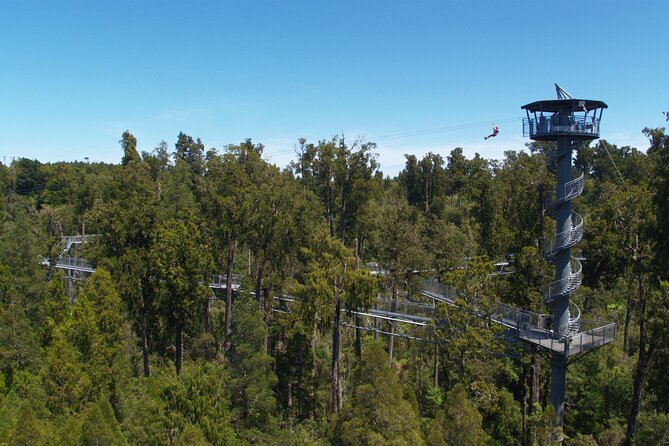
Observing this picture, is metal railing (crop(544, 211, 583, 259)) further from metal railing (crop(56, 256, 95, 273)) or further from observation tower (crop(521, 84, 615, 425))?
metal railing (crop(56, 256, 95, 273))

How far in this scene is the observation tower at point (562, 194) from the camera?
79.9 ft

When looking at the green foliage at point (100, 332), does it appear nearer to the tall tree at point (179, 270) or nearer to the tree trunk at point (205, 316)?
the tall tree at point (179, 270)

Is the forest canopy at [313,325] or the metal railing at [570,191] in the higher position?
the metal railing at [570,191]

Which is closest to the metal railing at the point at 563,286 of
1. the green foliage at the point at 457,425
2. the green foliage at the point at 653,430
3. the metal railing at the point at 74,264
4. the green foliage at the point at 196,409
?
the green foliage at the point at 653,430

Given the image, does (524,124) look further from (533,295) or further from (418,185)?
(418,185)

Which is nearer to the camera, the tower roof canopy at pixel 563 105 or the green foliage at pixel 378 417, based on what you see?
the green foliage at pixel 378 417

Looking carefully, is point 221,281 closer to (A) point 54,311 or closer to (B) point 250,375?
(A) point 54,311

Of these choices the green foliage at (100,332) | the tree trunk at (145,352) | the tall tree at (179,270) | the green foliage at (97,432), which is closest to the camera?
the green foliage at (97,432)

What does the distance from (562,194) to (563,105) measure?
13.0ft

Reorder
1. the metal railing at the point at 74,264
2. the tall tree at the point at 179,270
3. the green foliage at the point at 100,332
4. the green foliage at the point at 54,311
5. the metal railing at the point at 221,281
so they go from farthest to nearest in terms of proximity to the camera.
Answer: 1. the metal railing at the point at 74,264
2. the metal railing at the point at 221,281
3. the tall tree at the point at 179,270
4. the green foliage at the point at 54,311
5. the green foliage at the point at 100,332

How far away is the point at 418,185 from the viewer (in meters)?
77.7

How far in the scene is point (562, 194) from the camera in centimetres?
2472

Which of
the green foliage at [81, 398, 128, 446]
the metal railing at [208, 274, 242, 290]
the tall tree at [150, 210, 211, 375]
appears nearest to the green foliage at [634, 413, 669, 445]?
the green foliage at [81, 398, 128, 446]

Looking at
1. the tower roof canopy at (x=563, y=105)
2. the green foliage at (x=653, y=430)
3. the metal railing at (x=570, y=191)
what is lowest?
the green foliage at (x=653, y=430)
